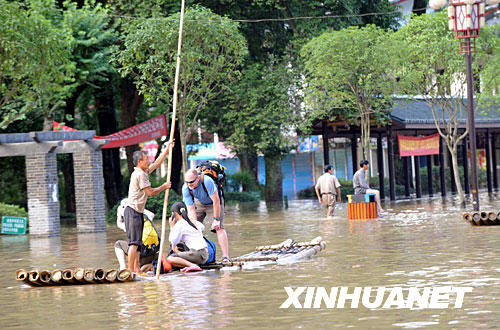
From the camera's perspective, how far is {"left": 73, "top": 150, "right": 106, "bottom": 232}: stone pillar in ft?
94.5

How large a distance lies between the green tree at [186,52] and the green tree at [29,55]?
2605 mm

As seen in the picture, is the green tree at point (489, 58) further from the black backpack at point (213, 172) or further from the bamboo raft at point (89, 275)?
the bamboo raft at point (89, 275)

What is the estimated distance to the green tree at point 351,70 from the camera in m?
31.3

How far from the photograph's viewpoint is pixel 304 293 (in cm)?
1065

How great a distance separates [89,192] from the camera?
95.3 feet

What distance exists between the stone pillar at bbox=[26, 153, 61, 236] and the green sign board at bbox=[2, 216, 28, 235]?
1.63 meters

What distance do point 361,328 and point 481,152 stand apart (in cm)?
4511

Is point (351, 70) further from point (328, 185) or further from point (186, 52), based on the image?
point (328, 185)

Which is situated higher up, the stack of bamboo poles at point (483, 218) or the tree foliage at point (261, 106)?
the tree foliage at point (261, 106)

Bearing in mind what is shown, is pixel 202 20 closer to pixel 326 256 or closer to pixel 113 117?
pixel 113 117

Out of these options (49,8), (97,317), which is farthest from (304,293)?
(49,8)

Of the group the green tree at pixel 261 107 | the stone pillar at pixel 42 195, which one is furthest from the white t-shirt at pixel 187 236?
the green tree at pixel 261 107

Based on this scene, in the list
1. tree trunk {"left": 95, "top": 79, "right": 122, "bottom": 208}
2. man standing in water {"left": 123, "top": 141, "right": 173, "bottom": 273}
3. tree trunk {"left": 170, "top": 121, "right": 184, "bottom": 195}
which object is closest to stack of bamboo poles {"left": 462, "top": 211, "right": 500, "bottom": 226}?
man standing in water {"left": 123, "top": 141, "right": 173, "bottom": 273}

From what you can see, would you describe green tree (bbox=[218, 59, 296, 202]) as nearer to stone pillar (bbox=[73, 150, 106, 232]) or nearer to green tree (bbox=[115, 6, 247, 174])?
green tree (bbox=[115, 6, 247, 174])
